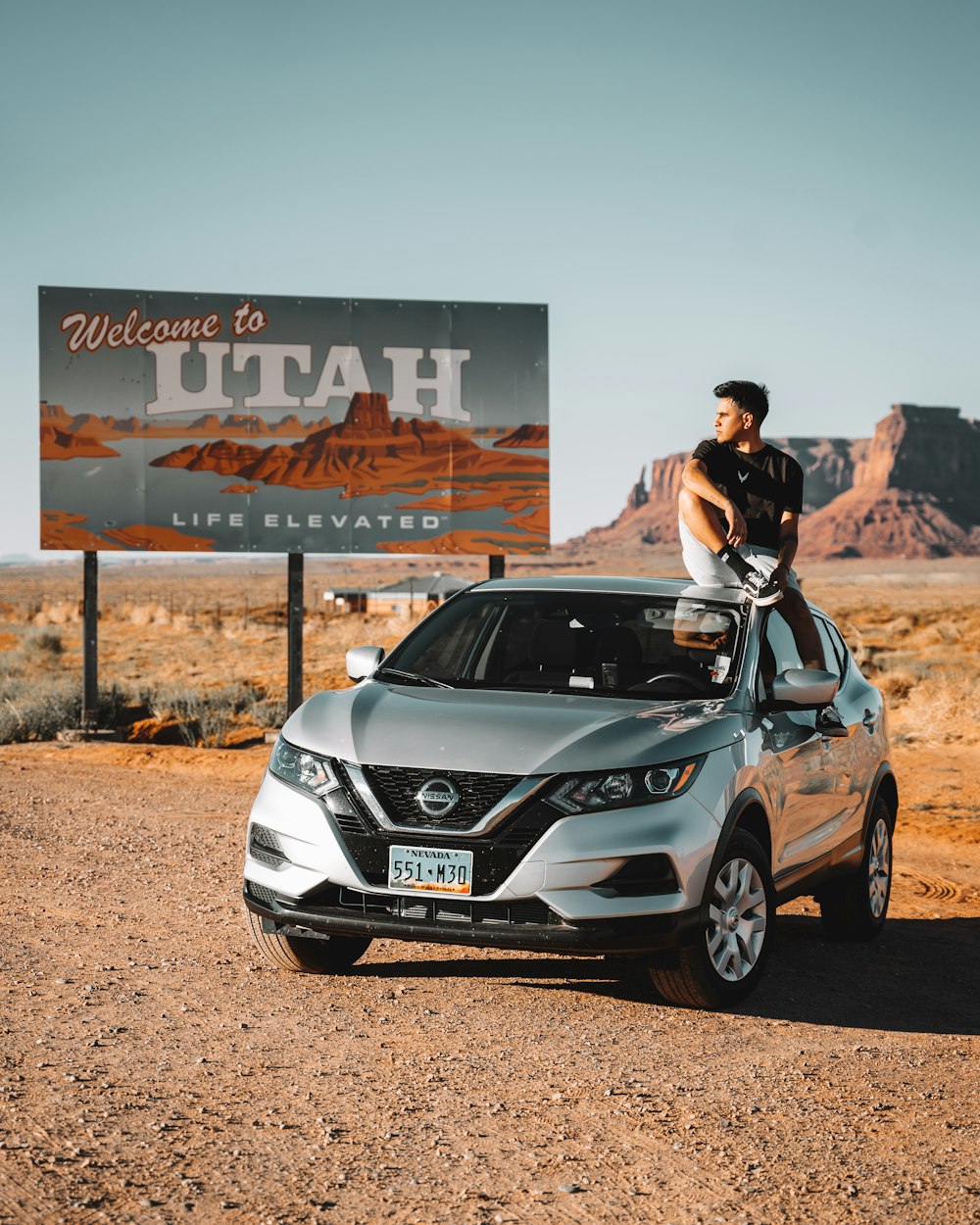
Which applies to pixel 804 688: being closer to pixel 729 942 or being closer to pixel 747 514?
pixel 729 942

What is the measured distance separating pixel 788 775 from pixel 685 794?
1.17 meters

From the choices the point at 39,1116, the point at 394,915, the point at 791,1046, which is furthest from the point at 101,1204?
the point at 791,1046

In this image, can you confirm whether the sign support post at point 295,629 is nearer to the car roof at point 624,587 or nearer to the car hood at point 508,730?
the car roof at point 624,587

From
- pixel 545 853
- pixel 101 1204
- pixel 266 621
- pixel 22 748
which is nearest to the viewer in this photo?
pixel 101 1204

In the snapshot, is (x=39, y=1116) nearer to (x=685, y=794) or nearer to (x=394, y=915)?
(x=394, y=915)

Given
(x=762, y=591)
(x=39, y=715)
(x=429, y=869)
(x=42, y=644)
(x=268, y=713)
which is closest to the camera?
(x=429, y=869)

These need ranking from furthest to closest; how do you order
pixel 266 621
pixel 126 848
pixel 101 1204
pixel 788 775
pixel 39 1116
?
pixel 266 621
pixel 126 848
pixel 788 775
pixel 39 1116
pixel 101 1204

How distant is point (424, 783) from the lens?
18.3ft

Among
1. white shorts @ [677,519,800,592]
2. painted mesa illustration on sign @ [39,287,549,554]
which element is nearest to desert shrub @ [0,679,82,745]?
painted mesa illustration on sign @ [39,287,549,554]

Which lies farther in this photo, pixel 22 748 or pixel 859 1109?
pixel 22 748

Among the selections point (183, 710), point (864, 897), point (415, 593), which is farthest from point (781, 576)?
point (415, 593)

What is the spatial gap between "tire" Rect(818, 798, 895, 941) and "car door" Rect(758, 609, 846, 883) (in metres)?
0.51

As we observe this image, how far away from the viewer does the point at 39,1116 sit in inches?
175

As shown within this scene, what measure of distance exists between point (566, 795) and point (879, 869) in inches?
131
